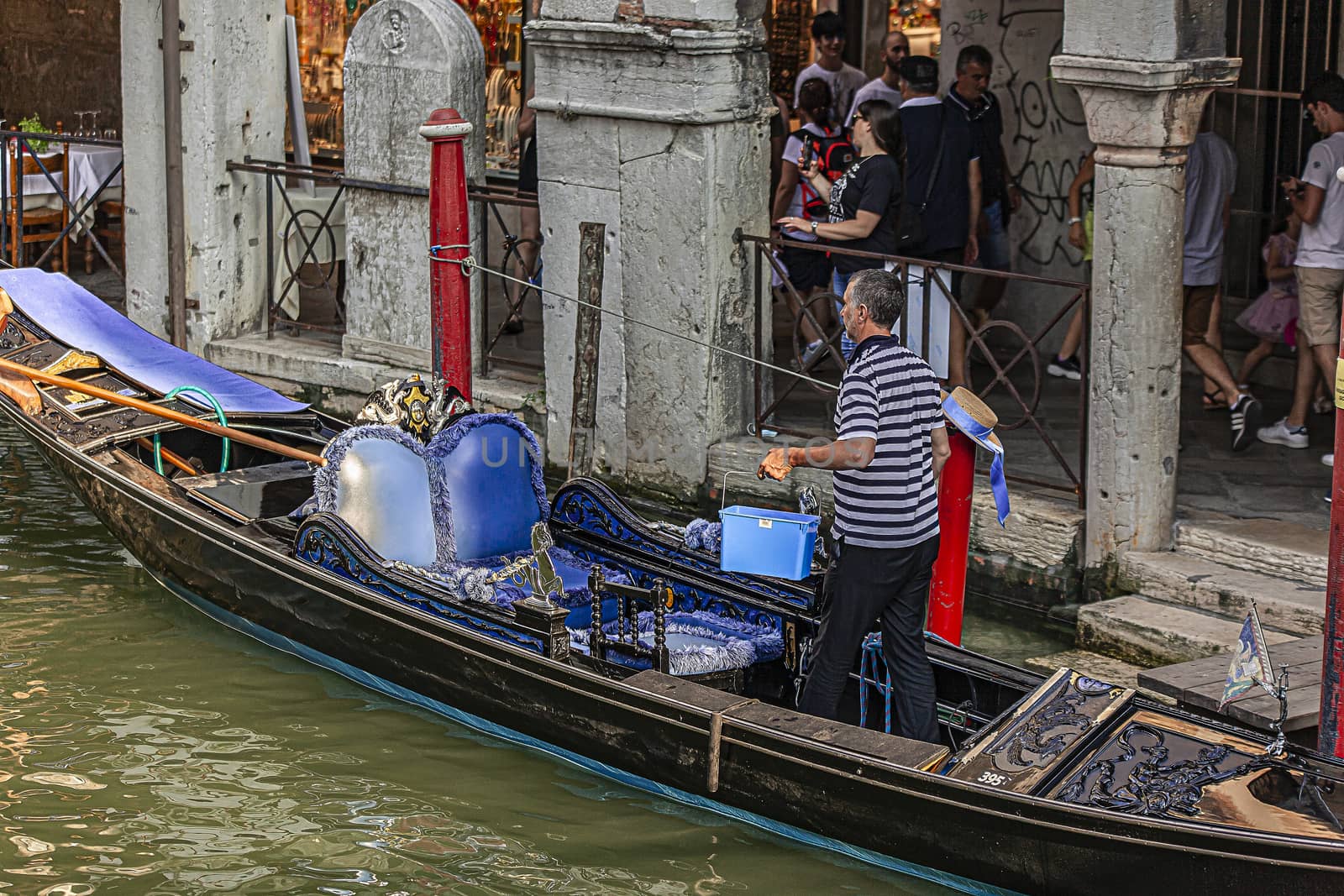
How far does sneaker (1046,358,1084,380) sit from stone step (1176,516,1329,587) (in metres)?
2.13

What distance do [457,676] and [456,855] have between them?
2.75ft

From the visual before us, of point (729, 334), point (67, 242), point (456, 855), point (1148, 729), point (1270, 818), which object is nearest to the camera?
point (1270, 818)

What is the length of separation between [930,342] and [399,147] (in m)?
3.11

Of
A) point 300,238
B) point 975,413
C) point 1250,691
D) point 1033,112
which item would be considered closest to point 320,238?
point 300,238

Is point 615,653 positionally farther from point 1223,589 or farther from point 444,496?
point 1223,589

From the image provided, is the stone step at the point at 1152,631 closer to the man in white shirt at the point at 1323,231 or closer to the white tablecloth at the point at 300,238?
the man in white shirt at the point at 1323,231

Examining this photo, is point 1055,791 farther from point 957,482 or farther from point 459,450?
point 459,450

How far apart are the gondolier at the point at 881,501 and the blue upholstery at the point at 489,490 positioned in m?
1.58

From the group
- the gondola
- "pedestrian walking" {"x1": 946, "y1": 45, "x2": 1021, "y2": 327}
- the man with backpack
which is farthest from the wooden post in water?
"pedestrian walking" {"x1": 946, "y1": 45, "x2": 1021, "y2": 327}

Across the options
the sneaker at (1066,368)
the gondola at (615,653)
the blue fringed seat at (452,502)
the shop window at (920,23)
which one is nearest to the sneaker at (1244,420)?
the sneaker at (1066,368)

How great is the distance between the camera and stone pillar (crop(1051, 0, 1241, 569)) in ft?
21.5

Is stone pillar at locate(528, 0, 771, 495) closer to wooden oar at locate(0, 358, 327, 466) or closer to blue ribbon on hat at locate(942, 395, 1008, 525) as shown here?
wooden oar at locate(0, 358, 327, 466)

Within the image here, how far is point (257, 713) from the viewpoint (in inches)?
252

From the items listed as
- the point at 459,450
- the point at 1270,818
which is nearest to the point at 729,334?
the point at 459,450
